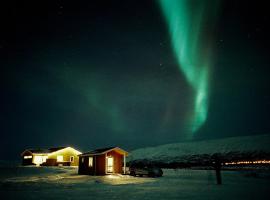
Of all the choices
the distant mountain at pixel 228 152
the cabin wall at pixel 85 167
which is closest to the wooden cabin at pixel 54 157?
the cabin wall at pixel 85 167

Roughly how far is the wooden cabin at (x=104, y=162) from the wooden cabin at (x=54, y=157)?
2221 cm

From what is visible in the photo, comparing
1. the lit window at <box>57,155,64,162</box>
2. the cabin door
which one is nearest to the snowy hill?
the lit window at <box>57,155,64,162</box>

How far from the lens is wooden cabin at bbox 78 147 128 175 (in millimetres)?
34219

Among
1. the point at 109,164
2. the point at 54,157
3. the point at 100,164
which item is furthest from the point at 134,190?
the point at 54,157

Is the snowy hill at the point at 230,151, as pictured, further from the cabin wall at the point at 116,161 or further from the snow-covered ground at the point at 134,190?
the snow-covered ground at the point at 134,190

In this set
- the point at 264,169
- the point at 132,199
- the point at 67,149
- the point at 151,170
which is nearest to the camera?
the point at 132,199

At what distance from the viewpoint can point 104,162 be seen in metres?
34.2

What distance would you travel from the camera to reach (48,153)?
5969 centimetres

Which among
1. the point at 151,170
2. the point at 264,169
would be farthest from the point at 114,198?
the point at 264,169

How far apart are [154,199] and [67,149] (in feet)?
165

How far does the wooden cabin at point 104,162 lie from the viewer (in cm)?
3422

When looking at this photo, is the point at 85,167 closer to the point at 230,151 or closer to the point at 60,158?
the point at 60,158

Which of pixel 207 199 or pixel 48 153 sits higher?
pixel 48 153

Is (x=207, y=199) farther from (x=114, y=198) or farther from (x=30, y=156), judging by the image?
(x=30, y=156)
